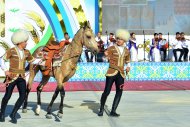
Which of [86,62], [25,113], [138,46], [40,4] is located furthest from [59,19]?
[25,113]

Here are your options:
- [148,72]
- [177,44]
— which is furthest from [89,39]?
[177,44]

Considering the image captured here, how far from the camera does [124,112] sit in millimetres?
9141

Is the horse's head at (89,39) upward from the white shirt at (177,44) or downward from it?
upward

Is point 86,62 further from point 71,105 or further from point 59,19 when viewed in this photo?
point 71,105

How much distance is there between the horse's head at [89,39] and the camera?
8086 millimetres

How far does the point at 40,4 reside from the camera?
18.5m

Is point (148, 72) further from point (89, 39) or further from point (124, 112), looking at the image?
point (89, 39)

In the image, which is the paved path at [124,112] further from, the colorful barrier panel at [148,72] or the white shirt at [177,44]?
the white shirt at [177,44]

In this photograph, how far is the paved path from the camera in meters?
7.84

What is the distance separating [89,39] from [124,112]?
2025 millimetres

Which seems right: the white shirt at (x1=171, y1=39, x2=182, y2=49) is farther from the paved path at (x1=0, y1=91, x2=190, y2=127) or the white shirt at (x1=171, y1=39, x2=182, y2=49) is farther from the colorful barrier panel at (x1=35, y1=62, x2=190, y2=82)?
the paved path at (x1=0, y1=91, x2=190, y2=127)

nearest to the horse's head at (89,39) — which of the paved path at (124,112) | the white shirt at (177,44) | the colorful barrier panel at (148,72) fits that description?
the paved path at (124,112)

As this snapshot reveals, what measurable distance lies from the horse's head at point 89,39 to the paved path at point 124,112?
1.47 meters

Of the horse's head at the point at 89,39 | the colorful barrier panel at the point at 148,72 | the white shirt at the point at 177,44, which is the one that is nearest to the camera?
the horse's head at the point at 89,39
